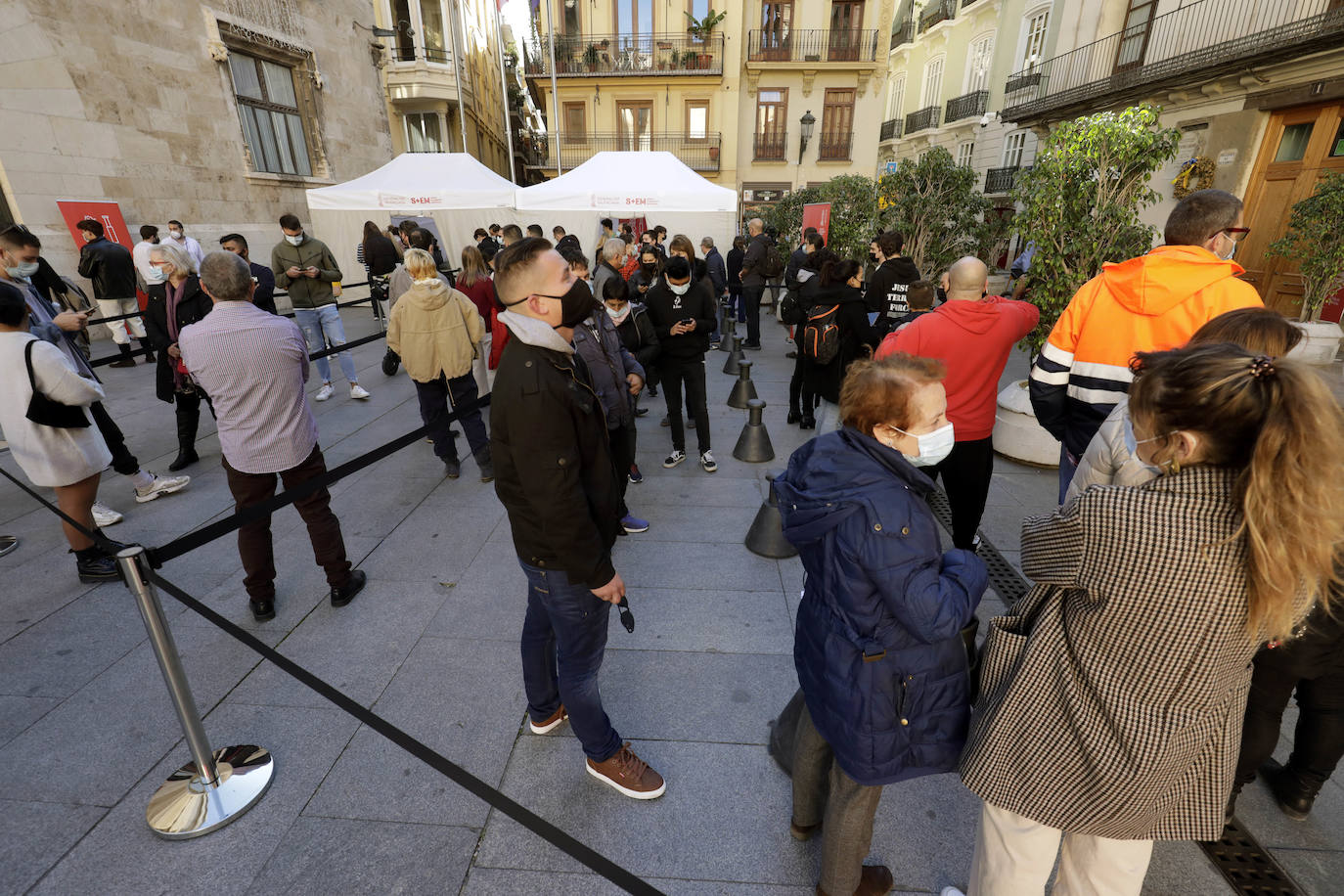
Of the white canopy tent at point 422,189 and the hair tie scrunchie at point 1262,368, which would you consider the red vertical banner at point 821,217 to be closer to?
the white canopy tent at point 422,189

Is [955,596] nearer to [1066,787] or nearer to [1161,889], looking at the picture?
[1066,787]

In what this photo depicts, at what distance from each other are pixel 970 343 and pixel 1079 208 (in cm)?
310

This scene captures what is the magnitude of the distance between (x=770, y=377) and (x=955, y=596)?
753 centimetres

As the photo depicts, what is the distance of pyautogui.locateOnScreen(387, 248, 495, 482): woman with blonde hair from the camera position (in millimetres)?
4840

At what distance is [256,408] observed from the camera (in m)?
3.15

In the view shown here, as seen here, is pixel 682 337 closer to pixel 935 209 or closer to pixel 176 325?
pixel 176 325

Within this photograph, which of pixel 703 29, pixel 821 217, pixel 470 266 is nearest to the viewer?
pixel 470 266

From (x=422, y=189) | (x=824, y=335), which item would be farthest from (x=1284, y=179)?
(x=422, y=189)

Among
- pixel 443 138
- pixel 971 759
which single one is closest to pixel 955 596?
pixel 971 759

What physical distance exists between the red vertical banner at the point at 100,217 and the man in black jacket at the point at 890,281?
1182cm

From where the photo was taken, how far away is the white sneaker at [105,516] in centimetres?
440

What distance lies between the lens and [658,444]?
6.22m

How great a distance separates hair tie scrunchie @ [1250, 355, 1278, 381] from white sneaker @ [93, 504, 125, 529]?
245 inches

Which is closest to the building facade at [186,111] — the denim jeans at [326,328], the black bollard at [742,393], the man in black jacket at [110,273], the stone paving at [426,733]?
the man in black jacket at [110,273]
